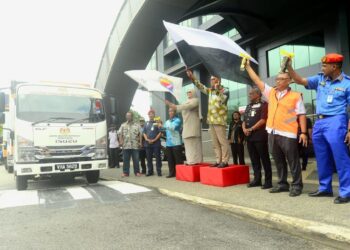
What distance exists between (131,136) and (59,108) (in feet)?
7.42

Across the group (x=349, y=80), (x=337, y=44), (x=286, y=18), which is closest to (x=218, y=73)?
(x=349, y=80)

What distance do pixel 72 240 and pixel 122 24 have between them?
16438 mm

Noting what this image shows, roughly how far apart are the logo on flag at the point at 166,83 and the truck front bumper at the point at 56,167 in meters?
2.39

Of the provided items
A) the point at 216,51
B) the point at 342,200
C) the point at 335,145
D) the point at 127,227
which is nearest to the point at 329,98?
the point at 335,145

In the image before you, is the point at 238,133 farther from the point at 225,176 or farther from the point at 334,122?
the point at 334,122

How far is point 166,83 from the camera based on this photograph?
827cm

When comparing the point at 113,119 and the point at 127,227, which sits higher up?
the point at 113,119

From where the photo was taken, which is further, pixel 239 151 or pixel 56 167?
pixel 239 151

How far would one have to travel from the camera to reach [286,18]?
16062 millimetres

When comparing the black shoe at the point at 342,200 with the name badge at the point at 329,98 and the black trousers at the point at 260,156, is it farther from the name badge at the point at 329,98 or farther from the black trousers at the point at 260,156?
the black trousers at the point at 260,156

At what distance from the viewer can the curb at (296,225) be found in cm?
335

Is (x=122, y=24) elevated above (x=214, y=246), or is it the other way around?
(x=122, y=24)

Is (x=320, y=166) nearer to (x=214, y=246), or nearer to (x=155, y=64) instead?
(x=214, y=246)

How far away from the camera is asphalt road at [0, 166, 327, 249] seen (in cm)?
363
